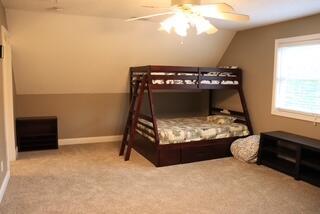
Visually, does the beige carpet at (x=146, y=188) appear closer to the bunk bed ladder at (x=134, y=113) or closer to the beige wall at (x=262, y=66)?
the bunk bed ladder at (x=134, y=113)

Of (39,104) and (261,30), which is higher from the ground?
(261,30)

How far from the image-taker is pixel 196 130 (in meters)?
4.46

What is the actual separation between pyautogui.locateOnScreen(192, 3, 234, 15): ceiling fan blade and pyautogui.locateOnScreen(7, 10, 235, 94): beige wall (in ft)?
6.46

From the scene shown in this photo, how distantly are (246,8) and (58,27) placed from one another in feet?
8.79

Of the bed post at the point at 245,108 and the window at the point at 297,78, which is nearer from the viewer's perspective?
the window at the point at 297,78

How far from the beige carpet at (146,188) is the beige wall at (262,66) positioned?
0.84 metres

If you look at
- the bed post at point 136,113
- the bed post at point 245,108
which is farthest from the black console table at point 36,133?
the bed post at point 245,108

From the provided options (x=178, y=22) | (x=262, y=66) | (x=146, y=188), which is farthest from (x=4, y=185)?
(x=262, y=66)

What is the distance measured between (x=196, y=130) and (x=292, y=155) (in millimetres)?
1482

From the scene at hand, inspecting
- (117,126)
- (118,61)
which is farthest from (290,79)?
(117,126)

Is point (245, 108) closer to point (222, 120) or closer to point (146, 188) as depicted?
point (222, 120)

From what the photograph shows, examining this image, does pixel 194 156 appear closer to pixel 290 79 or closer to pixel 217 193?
pixel 217 193

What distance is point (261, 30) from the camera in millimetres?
4730

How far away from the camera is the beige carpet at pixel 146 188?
2.87 meters
